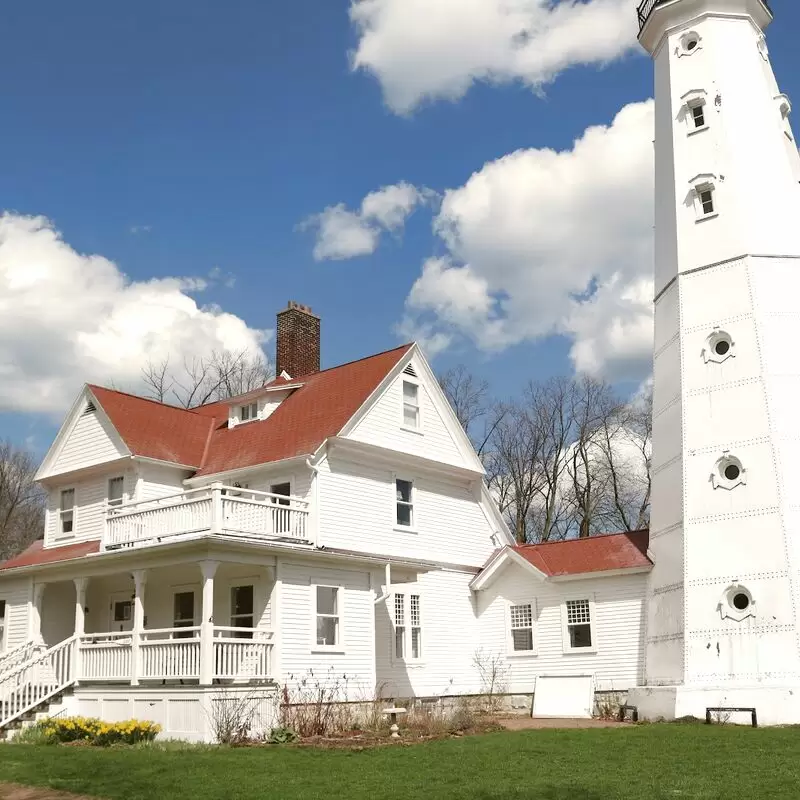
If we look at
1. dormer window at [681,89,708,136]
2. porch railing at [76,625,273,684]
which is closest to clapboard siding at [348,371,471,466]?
porch railing at [76,625,273,684]

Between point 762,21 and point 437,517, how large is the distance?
16.2 m

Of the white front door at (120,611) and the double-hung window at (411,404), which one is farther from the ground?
the double-hung window at (411,404)

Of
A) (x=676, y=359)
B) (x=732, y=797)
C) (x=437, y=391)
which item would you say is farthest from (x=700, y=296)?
(x=732, y=797)

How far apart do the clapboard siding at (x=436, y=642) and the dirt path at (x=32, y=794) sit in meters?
11.2

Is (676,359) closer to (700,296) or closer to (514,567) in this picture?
(700,296)

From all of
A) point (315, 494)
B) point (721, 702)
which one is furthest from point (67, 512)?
point (721, 702)

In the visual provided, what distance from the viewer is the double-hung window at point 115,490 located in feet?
79.4

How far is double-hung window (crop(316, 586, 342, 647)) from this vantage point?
20.9 m

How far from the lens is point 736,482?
67.9 ft

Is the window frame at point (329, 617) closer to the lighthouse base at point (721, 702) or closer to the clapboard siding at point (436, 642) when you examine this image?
the clapboard siding at point (436, 642)

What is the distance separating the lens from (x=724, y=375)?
71.1 feet

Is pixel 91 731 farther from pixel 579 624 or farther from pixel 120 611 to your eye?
pixel 579 624

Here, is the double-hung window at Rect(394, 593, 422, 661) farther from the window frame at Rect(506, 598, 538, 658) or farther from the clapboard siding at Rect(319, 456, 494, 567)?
the window frame at Rect(506, 598, 538, 658)

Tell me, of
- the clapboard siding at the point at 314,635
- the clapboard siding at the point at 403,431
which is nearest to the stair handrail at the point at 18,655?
the clapboard siding at the point at 314,635
